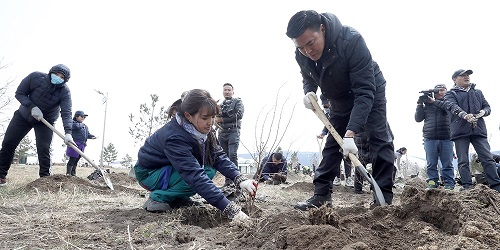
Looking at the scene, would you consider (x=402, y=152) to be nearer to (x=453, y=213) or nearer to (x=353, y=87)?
(x=353, y=87)

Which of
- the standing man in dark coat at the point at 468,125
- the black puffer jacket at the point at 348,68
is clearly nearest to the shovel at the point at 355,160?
the black puffer jacket at the point at 348,68

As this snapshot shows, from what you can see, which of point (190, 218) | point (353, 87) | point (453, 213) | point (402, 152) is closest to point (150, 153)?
point (190, 218)

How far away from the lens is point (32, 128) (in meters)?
5.32

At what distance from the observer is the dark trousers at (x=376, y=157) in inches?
132

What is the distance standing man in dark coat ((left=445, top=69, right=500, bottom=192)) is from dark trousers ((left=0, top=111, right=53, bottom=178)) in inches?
227

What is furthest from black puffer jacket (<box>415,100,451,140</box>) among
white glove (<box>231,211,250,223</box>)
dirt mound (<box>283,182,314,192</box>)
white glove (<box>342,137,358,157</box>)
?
white glove (<box>231,211,250,223</box>)

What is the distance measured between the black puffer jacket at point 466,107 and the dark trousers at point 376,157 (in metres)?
2.66

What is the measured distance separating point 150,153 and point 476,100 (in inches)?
193

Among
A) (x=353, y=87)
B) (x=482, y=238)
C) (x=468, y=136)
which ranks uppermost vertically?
(x=353, y=87)

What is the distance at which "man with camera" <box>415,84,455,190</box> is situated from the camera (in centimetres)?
607

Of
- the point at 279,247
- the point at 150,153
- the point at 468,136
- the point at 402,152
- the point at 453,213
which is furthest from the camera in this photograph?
the point at 402,152

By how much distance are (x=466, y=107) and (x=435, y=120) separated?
0.58 metres

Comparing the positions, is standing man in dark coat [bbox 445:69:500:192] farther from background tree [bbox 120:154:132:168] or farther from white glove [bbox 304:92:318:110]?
background tree [bbox 120:154:132:168]

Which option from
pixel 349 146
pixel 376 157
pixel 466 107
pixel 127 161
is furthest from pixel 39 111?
pixel 127 161
